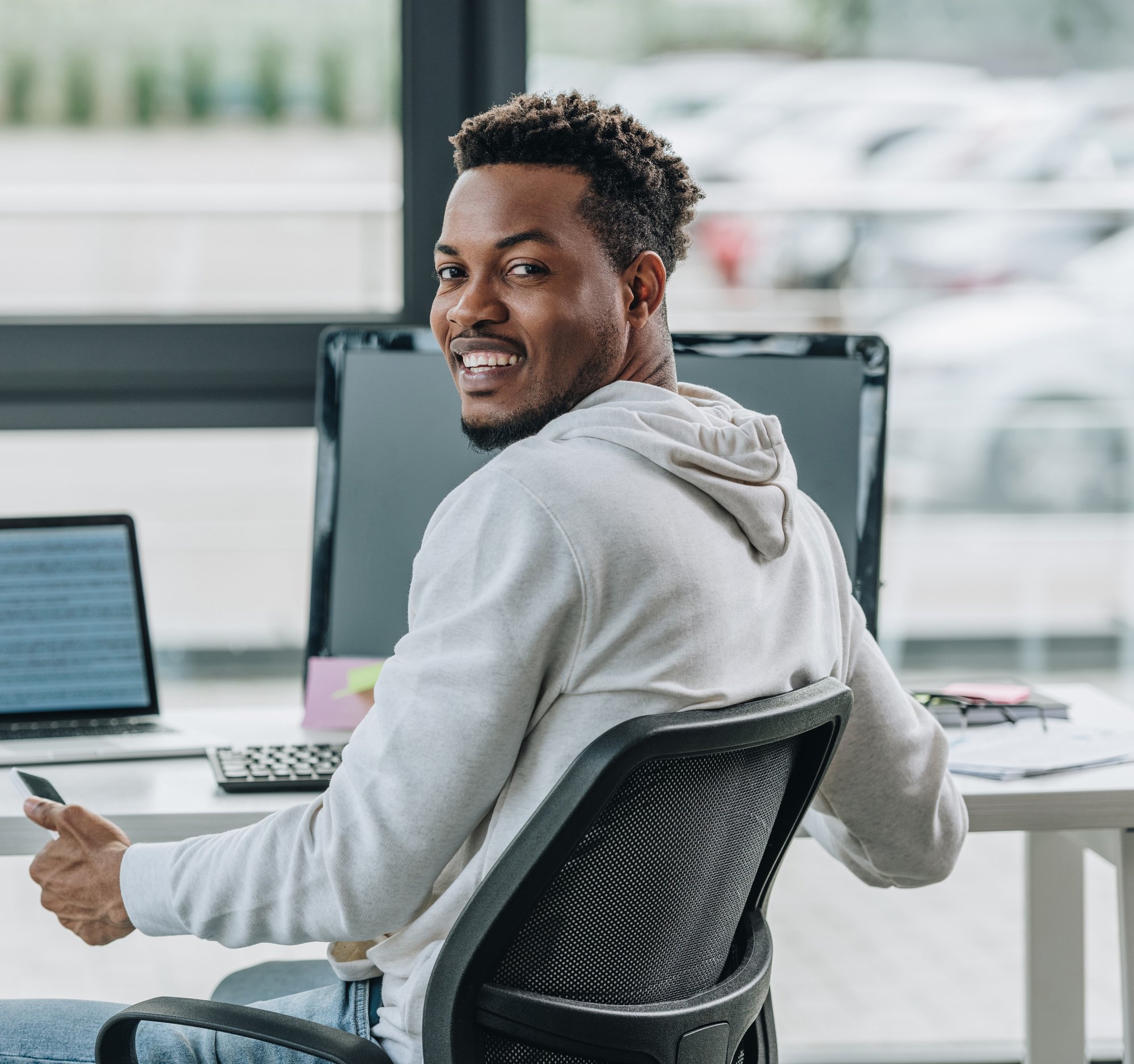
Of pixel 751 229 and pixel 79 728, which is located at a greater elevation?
pixel 751 229

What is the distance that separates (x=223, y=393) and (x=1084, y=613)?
2641mm

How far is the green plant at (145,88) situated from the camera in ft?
7.18

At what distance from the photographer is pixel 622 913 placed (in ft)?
2.89

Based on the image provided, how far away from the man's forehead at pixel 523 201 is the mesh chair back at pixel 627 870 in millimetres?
435

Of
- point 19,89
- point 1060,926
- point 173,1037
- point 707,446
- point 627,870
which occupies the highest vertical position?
point 19,89

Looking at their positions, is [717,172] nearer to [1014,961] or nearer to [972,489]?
[972,489]

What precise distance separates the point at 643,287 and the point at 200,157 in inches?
53.4

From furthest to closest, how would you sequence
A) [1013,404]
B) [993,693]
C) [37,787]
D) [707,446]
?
[1013,404] → [993,693] → [37,787] → [707,446]

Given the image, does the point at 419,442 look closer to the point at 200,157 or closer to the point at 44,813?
the point at 44,813

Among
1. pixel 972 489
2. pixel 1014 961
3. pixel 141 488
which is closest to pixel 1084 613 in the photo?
pixel 972 489

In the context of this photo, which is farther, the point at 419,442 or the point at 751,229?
the point at 751,229

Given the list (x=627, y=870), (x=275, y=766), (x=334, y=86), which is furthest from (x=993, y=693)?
(x=334, y=86)

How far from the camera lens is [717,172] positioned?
101 inches

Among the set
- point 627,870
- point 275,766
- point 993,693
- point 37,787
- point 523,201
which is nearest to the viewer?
point 627,870
